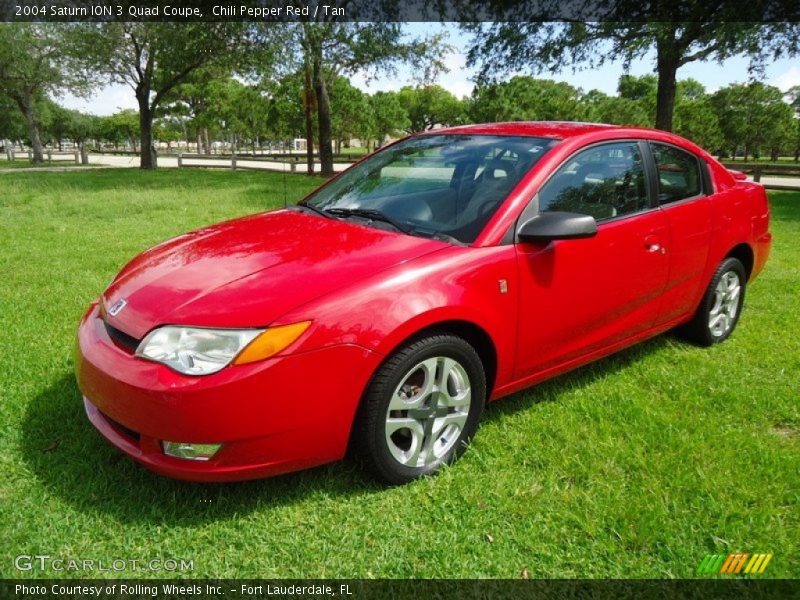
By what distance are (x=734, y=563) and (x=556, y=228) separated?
149 cm

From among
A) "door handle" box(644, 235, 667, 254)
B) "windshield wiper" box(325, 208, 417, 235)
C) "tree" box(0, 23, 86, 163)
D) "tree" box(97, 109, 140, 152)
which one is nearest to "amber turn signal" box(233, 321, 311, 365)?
"windshield wiper" box(325, 208, 417, 235)

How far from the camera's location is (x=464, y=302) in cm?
251

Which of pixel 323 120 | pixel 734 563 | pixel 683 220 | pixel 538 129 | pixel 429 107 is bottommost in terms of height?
pixel 734 563

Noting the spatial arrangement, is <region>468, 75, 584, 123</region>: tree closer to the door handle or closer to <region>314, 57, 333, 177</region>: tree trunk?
<region>314, 57, 333, 177</region>: tree trunk

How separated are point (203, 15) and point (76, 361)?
2056 cm

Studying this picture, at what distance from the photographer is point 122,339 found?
243 centimetres

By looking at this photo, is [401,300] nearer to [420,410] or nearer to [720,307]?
[420,410]

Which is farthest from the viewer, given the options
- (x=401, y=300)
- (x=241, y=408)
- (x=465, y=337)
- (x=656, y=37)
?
(x=656, y=37)

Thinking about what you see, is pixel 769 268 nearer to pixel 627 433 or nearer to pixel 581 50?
pixel 627 433

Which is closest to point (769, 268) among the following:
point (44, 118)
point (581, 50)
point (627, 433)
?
point (627, 433)

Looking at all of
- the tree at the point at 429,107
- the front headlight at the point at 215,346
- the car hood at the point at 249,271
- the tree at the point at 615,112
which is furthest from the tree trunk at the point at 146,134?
the tree at the point at 429,107

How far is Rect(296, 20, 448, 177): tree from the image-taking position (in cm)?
1856

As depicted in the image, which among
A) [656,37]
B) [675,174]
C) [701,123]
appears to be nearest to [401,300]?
[675,174]

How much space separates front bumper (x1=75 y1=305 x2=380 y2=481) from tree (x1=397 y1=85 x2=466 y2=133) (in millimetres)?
77849
